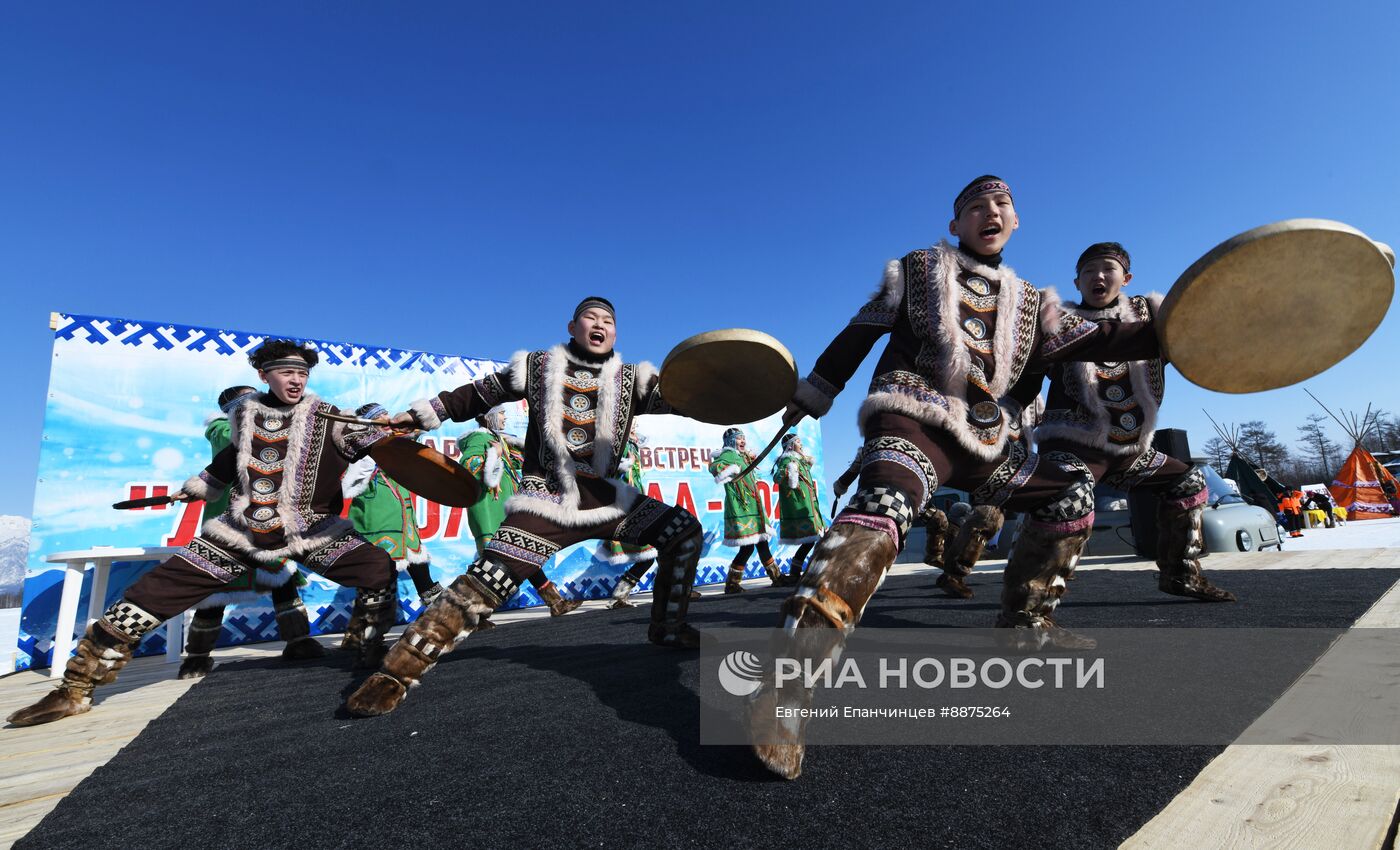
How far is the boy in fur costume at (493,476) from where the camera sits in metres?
5.70

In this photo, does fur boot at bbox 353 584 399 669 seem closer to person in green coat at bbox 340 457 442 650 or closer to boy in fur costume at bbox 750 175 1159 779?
person in green coat at bbox 340 457 442 650

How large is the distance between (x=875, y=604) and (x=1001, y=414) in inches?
113

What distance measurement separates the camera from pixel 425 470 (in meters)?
3.08

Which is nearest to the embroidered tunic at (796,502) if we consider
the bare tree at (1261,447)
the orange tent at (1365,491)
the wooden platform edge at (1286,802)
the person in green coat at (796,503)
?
the person in green coat at (796,503)

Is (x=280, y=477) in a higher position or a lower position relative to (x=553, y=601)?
higher

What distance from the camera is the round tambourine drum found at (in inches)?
66.5

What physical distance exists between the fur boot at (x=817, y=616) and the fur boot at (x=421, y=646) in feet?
4.43

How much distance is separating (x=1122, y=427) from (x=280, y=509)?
4.29 metres

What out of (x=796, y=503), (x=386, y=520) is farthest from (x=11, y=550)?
(x=796, y=503)

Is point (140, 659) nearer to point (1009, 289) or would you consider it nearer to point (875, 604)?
point (875, 604)

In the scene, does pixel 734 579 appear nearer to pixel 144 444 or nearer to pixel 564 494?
pixel 564 494

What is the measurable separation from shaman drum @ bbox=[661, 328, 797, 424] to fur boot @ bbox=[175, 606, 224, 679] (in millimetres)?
3166

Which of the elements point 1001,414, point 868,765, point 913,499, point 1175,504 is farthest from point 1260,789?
point 1175,504

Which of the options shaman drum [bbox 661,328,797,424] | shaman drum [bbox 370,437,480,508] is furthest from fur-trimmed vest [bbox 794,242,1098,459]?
shaman drum [bbox 370,437,480,508]
